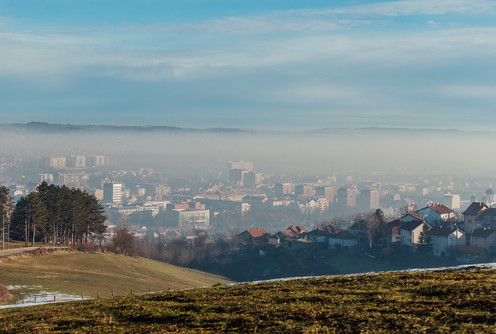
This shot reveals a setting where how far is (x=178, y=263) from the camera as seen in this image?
294ft

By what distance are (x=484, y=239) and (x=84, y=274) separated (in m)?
62.2

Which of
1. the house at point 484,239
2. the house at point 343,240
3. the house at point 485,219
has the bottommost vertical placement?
the house at point 343,240

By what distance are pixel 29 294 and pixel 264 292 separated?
2293 centimetres

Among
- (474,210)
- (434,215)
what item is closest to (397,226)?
(434,215)

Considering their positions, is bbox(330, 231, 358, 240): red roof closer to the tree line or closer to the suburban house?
the suburban house

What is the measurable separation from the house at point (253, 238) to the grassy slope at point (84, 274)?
45335mm

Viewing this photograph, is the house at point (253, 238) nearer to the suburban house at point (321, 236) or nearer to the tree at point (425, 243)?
the suburban house at point (321, 236)

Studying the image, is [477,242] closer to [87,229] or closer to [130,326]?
[87,229]

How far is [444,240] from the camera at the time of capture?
3063 inches

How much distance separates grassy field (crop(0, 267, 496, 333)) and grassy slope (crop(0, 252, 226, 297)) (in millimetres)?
21331

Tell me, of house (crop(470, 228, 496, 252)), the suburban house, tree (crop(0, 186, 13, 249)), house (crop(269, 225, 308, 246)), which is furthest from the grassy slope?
house (crop(470, 228, 496, 252))

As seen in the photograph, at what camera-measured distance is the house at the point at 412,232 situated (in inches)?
3152

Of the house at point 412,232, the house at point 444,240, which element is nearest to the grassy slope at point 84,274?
the house at point 412,232

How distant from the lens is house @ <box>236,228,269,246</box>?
99875mm
